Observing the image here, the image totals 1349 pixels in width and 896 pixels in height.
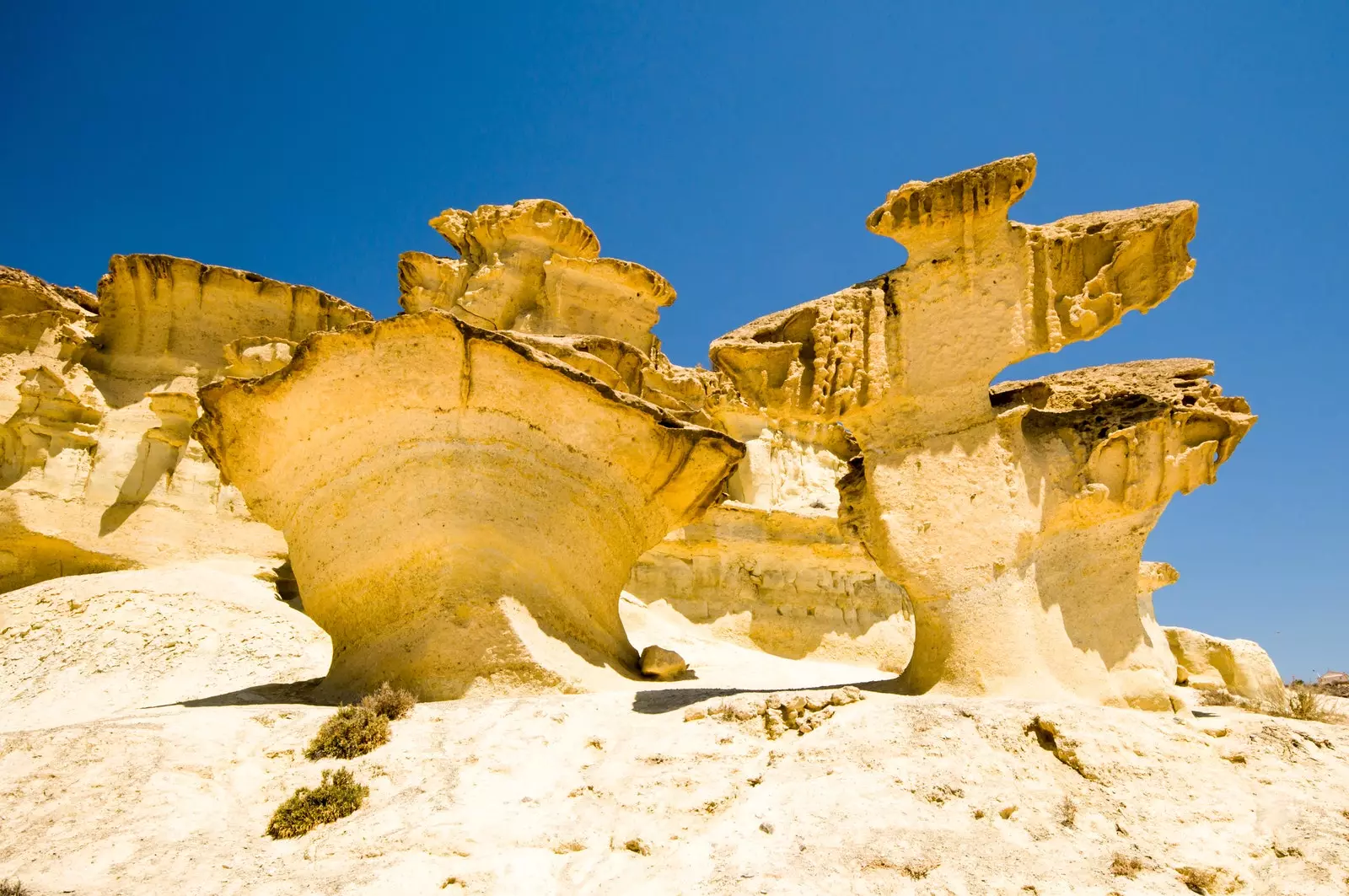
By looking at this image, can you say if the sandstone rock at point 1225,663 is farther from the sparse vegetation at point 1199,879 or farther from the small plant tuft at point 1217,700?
the sparse vegetation at point 1199,879

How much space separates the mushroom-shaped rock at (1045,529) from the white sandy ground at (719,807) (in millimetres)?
950

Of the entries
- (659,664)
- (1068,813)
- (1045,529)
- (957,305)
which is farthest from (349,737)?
(957,305)

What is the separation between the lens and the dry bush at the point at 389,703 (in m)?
5.37

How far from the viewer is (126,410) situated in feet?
45.2

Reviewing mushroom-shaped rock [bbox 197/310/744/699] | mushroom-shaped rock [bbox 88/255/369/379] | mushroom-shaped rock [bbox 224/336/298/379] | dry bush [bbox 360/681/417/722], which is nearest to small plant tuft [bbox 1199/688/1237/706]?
mushroom-shaped rock [bbox 197/310/744/699]

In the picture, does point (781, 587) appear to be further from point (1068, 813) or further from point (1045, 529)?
point (1068, 813)

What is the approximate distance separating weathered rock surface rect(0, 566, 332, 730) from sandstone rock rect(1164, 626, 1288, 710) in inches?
483

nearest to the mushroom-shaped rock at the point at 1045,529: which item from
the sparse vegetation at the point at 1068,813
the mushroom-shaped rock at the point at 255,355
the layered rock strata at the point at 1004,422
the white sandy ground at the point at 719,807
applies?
the layered rock strata at the point at 1004,422

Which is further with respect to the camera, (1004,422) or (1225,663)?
(1225,663)

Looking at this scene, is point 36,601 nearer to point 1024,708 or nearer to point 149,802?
point 149,802

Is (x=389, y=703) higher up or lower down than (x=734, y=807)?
higher up

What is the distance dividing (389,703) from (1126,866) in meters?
4.03

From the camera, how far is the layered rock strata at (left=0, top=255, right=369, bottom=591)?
483 inches

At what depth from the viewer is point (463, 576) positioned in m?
6.36
